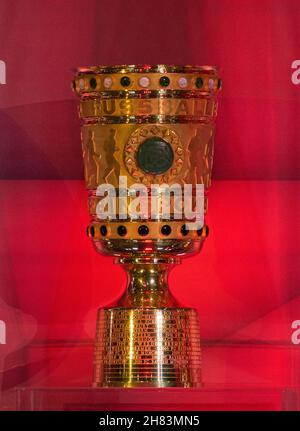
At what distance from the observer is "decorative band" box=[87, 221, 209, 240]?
3.56 m

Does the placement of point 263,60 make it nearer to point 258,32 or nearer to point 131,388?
point 258,32

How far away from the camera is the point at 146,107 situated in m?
3.53

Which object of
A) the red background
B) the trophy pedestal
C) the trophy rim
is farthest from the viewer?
the red background

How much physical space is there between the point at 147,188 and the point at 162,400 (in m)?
0.37

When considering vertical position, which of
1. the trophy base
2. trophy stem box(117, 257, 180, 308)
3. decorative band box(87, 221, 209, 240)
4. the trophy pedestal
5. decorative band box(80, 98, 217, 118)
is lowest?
the trophy pedestal

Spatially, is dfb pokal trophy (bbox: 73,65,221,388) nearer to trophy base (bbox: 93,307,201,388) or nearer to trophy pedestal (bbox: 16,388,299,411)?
trophy base (bbox: 93,307,201,388)

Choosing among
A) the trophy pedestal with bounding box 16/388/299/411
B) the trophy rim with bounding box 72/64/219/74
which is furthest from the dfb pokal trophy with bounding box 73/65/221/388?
the trophy pedestal with bounding box 16/388/299/411

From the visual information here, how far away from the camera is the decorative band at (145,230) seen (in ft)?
11.7

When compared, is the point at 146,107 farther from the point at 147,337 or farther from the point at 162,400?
the point at 162,400

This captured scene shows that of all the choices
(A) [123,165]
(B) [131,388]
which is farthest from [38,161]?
(B) [131,388]

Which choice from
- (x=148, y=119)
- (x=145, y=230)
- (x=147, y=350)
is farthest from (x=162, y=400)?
(x=148, y=119)

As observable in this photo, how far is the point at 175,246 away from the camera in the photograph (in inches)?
141

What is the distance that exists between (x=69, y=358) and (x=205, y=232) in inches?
14.3
